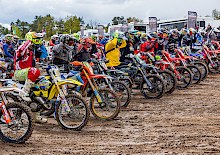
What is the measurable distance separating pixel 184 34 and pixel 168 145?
27.4 ft

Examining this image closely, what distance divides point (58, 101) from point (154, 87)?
140 inches

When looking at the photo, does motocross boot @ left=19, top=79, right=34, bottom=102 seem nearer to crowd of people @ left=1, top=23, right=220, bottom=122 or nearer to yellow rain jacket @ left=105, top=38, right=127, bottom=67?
crowd of people @ left=1, top=23, right=220, bottom=122

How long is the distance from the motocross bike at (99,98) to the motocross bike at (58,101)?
2.43 ft

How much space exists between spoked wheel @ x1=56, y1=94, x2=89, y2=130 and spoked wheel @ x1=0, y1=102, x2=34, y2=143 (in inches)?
33.2

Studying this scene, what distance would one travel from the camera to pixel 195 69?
9.98 meters

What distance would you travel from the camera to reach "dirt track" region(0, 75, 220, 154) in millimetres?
4203

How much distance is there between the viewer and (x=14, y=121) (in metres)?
4.36

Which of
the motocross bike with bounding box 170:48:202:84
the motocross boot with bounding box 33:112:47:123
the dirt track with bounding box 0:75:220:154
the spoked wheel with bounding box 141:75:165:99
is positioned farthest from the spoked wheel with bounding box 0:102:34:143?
the motocross bike with bounding box 170:48:202:84

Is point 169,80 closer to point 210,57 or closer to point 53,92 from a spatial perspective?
point 210,57

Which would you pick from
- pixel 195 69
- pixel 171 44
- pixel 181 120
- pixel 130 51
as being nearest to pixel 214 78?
pixel 195 69

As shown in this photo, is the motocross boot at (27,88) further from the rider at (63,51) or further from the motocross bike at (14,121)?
the rider at (63,51)

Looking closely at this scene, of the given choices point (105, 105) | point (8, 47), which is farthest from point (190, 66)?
point (8, 47)

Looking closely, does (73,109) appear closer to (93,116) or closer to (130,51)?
(93,116)

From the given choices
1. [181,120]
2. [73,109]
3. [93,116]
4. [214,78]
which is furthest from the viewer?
[214,78]
